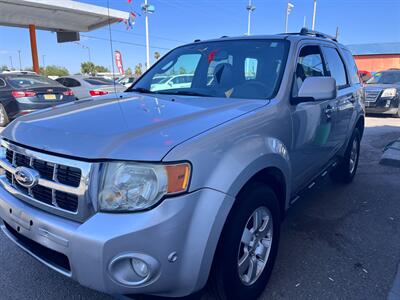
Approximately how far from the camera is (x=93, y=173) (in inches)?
66.9

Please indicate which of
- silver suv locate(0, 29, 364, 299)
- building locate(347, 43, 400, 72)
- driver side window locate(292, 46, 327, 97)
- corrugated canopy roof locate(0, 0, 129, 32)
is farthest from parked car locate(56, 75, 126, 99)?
building locate(347, 43, 400, 72)

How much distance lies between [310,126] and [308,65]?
2.02 ft

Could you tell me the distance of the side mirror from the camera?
102 inches

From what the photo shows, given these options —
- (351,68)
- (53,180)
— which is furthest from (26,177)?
(351,68)

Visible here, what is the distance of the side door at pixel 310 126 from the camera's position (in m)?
2.81

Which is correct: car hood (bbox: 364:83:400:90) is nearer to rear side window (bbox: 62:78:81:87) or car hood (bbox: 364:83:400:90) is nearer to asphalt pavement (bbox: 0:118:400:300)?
asphalt pavement (bbox: 0:118:400:300)

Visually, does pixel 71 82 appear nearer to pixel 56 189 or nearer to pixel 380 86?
pixel 380 86

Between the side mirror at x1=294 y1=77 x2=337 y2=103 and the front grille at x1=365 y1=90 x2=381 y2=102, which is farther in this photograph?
the front grille at x1=365 y1=90 x2=381 y2=102

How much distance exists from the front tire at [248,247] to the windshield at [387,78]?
11855 millimetres

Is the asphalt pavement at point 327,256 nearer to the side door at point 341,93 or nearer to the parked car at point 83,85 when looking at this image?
the side door at point 341,93

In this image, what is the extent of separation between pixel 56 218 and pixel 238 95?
162 centimetres

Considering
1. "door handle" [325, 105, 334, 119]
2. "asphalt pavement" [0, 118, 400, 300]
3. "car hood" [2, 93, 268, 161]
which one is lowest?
"asphalt pavement" [0, 118, 400, 300]

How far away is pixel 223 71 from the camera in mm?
3055

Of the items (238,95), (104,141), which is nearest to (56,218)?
(104,141)
